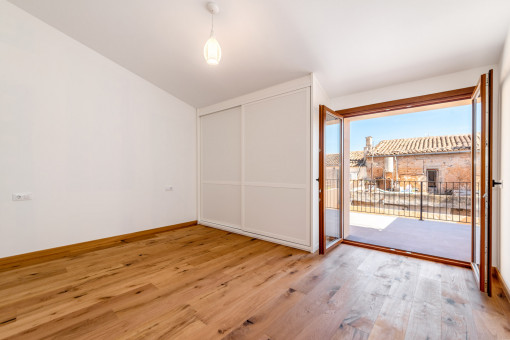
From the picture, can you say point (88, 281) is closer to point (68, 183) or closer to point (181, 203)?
point (68, 183)

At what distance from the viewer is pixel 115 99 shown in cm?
371

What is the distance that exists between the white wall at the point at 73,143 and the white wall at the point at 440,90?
135 inches

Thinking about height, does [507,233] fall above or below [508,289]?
above

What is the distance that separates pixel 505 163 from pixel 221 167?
3.89 m

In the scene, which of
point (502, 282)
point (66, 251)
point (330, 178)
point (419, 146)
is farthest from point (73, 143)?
point (419, 146)

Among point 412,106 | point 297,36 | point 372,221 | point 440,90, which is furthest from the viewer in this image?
point 372,221

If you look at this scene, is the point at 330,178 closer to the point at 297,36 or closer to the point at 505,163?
the point at 505,163

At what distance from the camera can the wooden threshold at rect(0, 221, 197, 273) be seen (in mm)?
2749

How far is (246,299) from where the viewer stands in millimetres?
1991

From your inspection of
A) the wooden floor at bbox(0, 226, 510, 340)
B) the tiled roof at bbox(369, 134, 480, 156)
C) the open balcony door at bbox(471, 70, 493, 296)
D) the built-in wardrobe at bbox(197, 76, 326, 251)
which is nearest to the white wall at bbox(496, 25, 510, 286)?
the open balcony door at bbox(471, 70, 493, 296)

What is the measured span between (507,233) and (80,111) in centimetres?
539

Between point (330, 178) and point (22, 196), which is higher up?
point (330, 178)

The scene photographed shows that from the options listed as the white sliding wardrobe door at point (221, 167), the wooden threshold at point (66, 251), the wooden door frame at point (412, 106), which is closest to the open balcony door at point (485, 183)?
the wooden door frame at point (412, 106)

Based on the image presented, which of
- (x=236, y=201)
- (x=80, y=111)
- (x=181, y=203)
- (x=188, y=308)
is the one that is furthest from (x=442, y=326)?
(x=80, y=111)
